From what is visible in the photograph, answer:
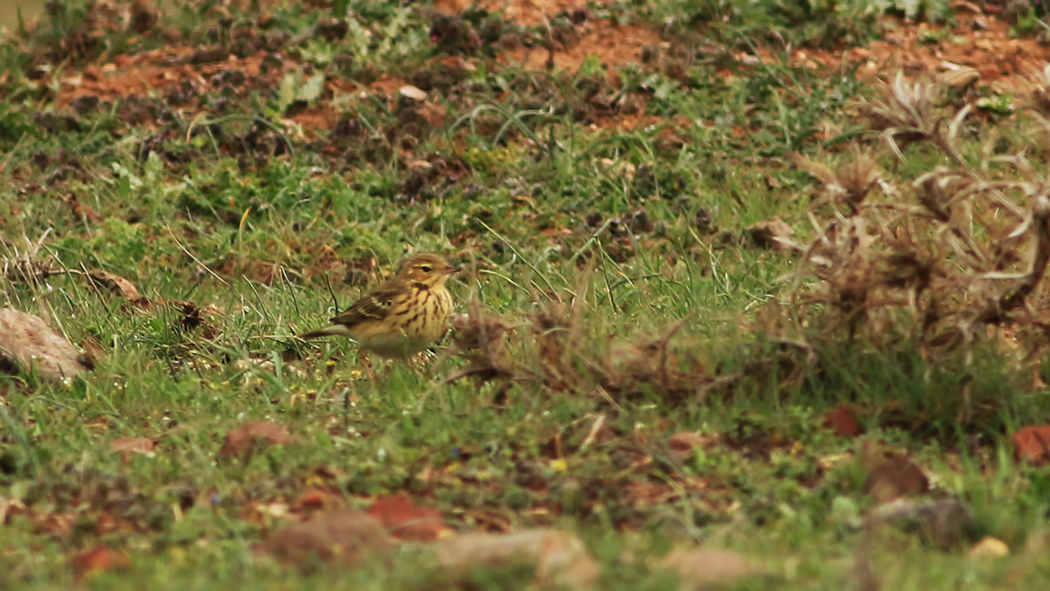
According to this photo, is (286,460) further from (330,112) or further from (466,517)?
(330,112)

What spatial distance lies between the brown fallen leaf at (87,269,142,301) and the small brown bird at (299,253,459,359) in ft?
5.96

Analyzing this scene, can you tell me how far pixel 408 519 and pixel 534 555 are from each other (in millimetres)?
732

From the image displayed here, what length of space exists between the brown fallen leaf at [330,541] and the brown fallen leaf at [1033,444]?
213 centimetres

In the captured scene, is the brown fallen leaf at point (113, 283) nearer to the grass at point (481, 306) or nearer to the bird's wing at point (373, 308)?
the grass at point (481, 306)

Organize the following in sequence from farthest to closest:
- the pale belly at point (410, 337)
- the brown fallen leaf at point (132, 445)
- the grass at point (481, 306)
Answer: the pale belly at point (410, 337) → the brown fallen leaf at point (132, 445) → the grass at point (481, 306)

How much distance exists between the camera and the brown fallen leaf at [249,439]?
17.0ft

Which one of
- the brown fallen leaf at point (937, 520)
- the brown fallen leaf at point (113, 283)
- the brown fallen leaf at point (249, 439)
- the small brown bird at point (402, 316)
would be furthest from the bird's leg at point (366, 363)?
the brown fallen leaf at point (937, 520)

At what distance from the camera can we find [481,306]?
23.7 ft

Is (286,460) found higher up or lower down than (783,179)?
higher up

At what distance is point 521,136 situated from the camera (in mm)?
10570

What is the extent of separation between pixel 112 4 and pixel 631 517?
9791 mm

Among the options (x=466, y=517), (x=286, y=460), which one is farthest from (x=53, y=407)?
(x=466, y=517)

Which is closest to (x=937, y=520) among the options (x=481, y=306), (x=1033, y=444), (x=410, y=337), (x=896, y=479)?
(x=896, y=479)

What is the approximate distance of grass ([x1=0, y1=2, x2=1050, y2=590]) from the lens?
452cm
